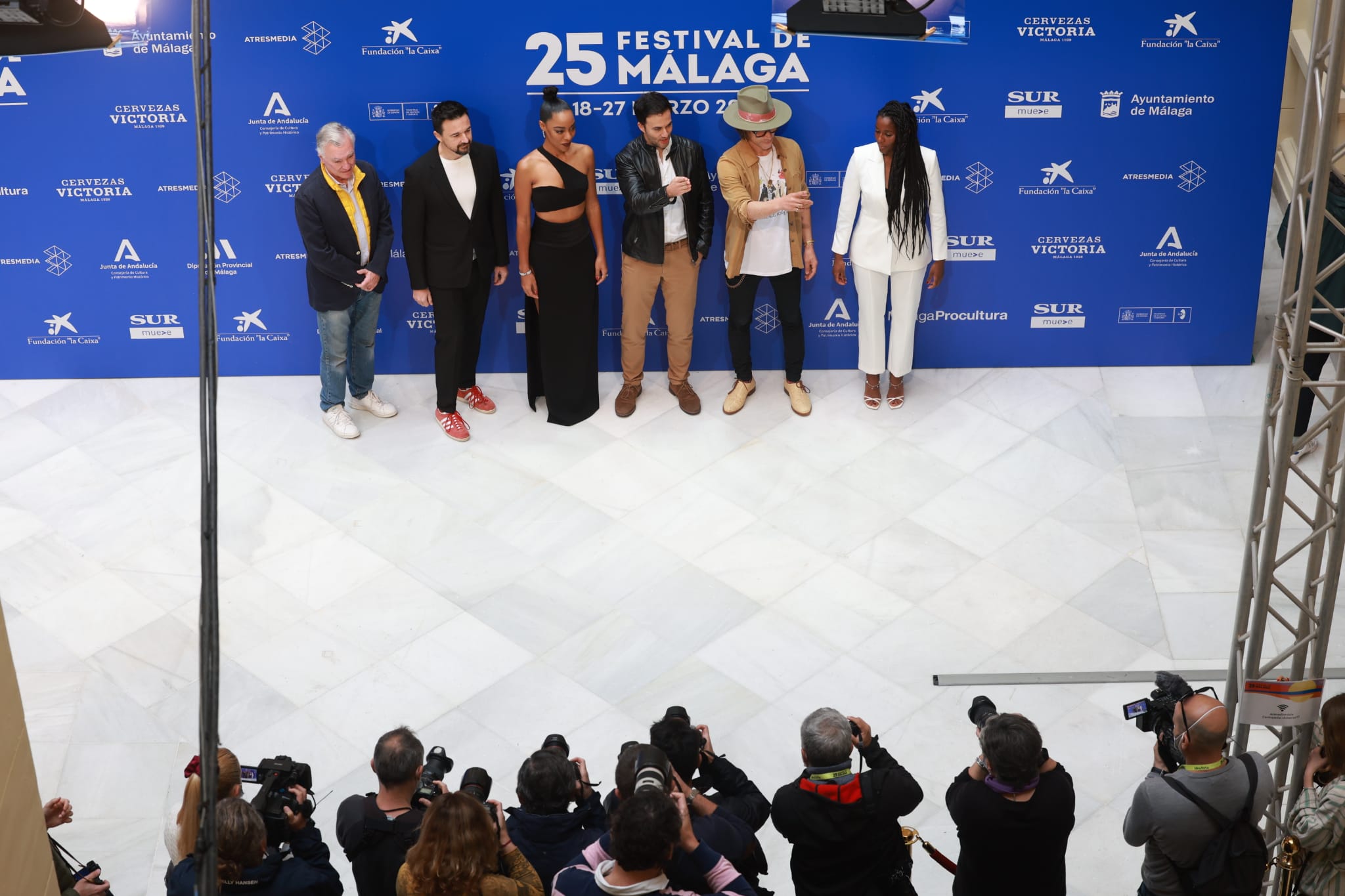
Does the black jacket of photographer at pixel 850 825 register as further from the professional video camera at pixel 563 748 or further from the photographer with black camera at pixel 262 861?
the photographer with black camera at pixel 262 861

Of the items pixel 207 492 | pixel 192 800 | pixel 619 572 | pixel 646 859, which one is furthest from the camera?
pixel 619 572

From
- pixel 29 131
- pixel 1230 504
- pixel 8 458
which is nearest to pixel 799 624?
pixel 1230 504

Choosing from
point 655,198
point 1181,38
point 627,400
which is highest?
point 1181,38

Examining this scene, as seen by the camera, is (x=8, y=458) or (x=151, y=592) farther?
(x=8, y=458)

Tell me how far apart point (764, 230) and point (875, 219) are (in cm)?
54

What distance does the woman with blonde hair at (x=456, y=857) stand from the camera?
13.5 feet

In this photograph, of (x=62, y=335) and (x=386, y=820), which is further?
(x=62, y=335)

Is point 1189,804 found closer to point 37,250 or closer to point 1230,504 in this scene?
point 1230,504

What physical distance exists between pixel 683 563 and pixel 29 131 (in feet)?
13.1

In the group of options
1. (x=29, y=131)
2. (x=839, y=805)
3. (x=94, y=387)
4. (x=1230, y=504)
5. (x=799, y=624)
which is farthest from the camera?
(x=94, y=387)

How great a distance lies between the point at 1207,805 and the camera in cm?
458

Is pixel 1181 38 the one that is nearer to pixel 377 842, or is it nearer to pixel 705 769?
pixel 705 769

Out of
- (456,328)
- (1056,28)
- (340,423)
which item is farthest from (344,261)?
(1056,28)

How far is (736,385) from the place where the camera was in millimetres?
8484
